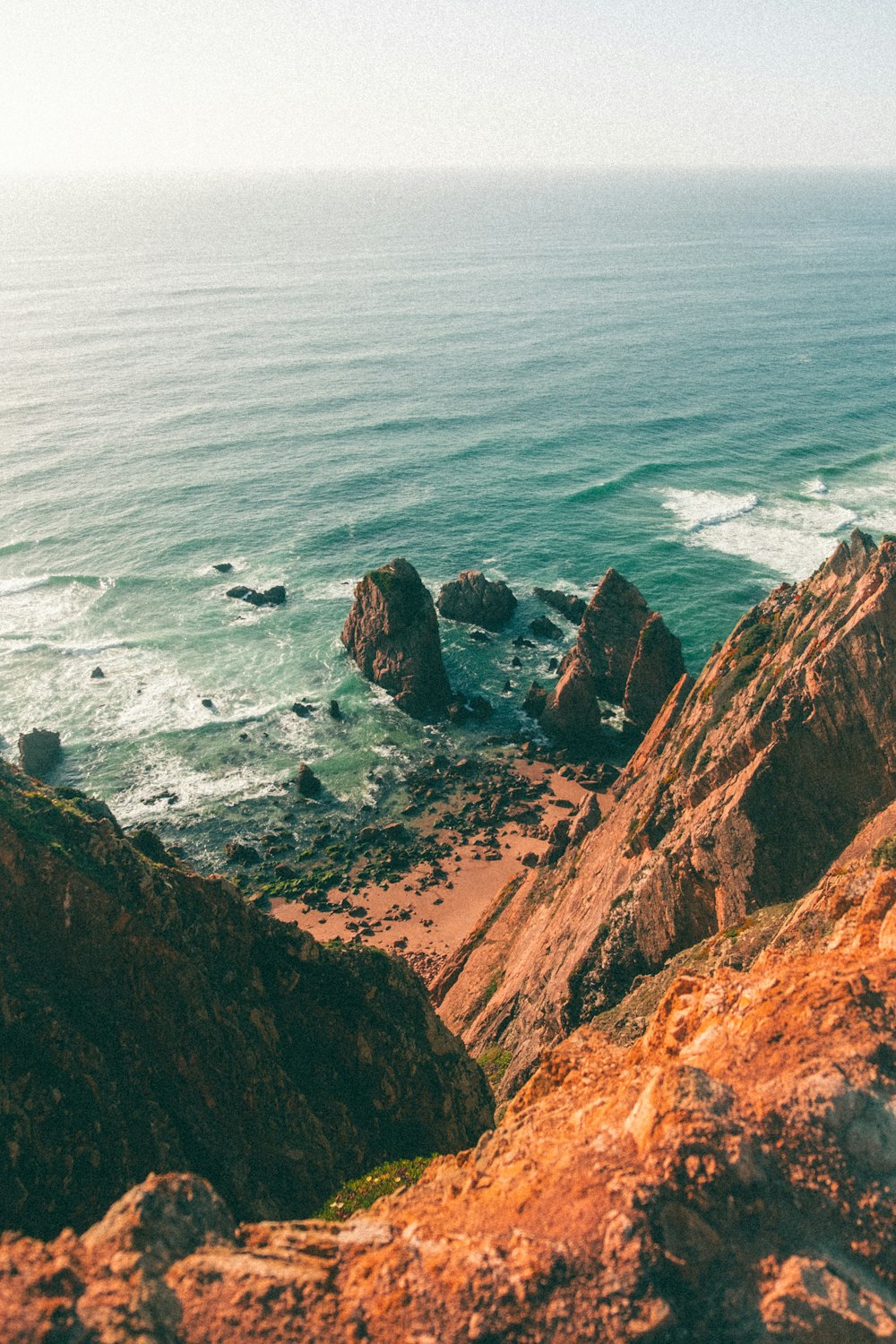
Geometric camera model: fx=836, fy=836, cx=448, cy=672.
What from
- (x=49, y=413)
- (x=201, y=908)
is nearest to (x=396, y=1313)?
(x=201, y=908)

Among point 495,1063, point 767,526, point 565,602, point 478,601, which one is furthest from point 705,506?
point 495,1063

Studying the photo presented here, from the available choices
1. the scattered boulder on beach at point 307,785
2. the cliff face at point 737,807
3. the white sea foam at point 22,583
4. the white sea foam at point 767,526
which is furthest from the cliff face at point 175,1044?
the white sea foam at point 767,526

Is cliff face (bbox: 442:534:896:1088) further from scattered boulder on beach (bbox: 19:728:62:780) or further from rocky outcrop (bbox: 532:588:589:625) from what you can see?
rocky outcrop (bbox: 532:588:589:625)

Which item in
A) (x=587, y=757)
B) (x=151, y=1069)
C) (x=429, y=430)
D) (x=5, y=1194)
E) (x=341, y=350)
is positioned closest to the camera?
(x=5, y=1194)

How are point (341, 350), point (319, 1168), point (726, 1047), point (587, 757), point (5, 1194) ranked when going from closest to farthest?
point (726, 1047)
point (5, 1194)
point (319, 1168)
point (587, 757)
point (341, 350)

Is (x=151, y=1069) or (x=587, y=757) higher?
(x=151, y=1069)

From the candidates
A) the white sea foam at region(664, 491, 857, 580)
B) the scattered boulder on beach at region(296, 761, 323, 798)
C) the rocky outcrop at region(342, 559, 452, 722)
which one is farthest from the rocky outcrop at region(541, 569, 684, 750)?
the white sea foam at region(664, 491, 857, 580)

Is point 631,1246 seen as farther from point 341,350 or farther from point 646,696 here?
point 341,350

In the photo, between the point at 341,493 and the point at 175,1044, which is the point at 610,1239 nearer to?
the point at 175,1044
